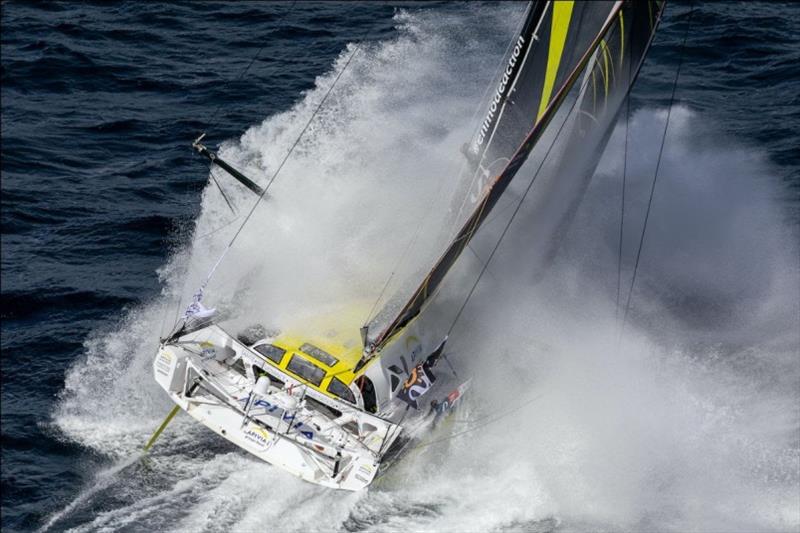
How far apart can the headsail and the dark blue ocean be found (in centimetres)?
377

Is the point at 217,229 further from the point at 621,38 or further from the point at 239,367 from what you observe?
the point at 621,38

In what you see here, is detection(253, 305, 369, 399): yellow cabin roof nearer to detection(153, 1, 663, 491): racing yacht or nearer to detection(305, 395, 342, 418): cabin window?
detection(153, 1, 663, 491): racing yacht

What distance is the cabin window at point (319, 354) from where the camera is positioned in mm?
20922

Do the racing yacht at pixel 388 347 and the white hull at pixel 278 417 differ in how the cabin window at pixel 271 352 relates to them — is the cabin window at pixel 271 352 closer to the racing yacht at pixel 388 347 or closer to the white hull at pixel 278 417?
the racing yacht at pixel 388 347

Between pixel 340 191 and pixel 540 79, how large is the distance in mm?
8125

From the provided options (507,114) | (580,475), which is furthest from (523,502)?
(507,114)

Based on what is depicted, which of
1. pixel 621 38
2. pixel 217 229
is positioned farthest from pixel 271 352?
pixel 621 38

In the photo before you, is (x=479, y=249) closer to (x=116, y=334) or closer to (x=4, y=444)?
(x=116, y=334)

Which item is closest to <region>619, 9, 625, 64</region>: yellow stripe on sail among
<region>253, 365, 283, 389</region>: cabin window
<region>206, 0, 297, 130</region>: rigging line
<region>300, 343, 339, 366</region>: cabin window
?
<region>300, 343, 339, 366</region>: cabin window

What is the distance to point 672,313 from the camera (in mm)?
24312

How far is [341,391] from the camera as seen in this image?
2062cm

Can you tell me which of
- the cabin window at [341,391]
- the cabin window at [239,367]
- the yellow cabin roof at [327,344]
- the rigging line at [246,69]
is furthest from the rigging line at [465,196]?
the rigging line at [246,69]

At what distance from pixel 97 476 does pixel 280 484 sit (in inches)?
134

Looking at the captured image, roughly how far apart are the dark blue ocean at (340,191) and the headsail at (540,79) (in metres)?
3.77
